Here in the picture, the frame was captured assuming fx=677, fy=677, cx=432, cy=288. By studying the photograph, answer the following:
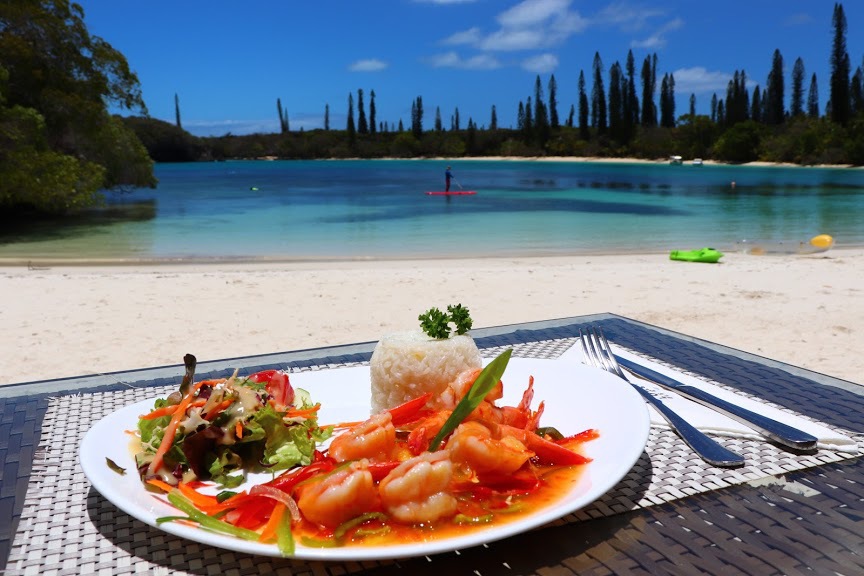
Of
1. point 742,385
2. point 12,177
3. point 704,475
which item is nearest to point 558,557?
point 704,475

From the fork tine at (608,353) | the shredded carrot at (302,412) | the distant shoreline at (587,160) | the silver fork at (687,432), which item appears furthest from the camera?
the distant shoreline at (587,160)

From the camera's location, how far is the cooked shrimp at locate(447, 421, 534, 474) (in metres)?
0.94

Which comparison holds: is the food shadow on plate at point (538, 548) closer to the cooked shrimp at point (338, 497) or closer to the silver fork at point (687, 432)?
the cooked shrimp at point (338, 497)

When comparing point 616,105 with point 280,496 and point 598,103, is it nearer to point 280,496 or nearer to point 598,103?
point 598,103

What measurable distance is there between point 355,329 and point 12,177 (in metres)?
12.1

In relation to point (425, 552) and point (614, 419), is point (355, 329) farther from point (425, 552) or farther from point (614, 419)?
point (425, 552)

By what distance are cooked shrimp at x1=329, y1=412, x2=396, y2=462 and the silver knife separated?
24.9 inches

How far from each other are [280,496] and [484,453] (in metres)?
0.28

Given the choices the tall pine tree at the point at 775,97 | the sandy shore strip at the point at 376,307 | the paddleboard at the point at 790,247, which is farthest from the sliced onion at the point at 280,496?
the tall pine tree at the point at 775,97

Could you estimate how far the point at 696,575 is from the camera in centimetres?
80

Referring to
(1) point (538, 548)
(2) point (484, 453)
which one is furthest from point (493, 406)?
(1) point (538, 548)

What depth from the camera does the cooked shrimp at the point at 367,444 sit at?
1.00 m

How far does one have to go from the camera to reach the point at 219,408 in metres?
1.16

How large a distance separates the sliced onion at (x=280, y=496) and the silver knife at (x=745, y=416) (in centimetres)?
80
